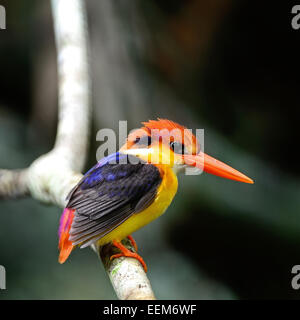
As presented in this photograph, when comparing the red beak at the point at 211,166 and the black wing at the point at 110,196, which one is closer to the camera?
the black wing at the point at 110,196

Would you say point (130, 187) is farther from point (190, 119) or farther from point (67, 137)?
point (190, 119)

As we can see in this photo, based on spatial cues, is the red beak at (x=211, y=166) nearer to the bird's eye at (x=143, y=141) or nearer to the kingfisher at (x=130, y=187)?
the kingfisher at (x=130, y=187)

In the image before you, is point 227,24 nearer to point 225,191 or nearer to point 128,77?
point 128,77

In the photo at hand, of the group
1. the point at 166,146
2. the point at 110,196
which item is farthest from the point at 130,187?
the point at 166,146

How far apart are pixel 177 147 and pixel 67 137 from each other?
1.73ft

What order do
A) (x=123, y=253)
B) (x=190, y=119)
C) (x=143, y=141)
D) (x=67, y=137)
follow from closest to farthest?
(x=123, y=253) → (x=143, y=141) → (x=67, y=137) → (x=190, y=119)

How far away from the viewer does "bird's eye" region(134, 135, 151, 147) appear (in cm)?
169

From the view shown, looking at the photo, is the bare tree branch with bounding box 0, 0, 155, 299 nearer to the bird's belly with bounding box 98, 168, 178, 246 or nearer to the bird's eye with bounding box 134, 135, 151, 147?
the bird's belly with bounding box 98, 168, 178, 246

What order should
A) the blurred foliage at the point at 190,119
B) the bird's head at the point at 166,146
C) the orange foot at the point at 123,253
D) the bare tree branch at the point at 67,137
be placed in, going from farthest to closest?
the blurred foliage at the point at 190,119
the bare tree branch at the point at 67,137
the bird's head at the point at 166,146
the orange foot at the point at 123,253

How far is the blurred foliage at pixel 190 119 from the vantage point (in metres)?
2.68

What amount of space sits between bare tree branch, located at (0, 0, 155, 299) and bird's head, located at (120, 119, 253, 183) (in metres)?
0.29

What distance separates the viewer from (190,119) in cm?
309

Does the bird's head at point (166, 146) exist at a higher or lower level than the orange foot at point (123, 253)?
higher

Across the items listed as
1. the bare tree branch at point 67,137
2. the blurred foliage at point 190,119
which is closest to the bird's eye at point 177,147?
the bare tree branch at point 67,137
